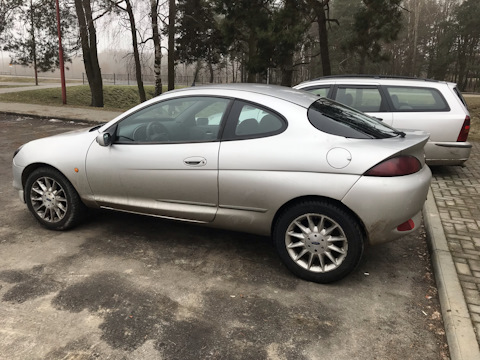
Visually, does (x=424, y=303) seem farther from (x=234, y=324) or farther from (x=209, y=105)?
(x=209, y=105)

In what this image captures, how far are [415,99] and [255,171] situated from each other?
426 centimetres

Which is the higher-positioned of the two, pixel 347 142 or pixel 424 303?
pixel 347 142

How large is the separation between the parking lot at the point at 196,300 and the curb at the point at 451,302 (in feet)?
0.27

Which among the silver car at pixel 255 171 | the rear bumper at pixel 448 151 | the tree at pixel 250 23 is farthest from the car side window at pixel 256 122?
the tree at pixel 250 23

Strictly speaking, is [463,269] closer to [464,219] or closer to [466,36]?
[464,219]

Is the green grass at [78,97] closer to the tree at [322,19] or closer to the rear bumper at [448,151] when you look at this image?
the tree at [322,19]

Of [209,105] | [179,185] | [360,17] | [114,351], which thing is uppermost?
[360,17]

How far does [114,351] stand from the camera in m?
2.50

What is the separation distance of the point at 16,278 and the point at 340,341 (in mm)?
2587

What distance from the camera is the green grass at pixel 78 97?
20.9 metres

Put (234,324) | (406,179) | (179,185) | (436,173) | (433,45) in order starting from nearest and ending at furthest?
(234,324)
(406,179)
(179,185)
(436,173)
(433,45)

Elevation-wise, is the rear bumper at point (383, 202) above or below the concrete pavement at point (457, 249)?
above

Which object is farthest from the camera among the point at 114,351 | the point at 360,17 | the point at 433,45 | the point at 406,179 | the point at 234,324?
the point at 433,45

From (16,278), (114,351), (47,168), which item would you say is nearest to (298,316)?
(114,351)
